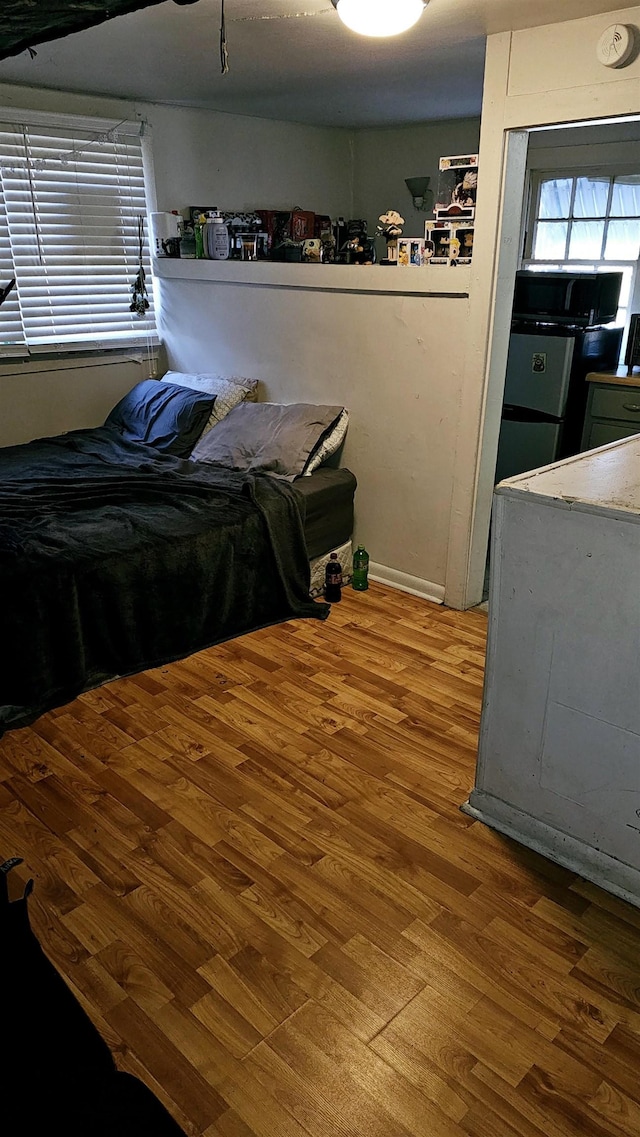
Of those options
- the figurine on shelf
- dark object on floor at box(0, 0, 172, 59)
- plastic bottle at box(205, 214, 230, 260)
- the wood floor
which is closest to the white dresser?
the wood floor

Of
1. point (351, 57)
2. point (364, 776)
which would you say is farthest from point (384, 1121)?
point (351, 57)

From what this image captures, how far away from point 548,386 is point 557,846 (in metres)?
2.89

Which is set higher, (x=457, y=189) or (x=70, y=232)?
(x=457, y=189)

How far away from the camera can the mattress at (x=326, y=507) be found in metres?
3.42

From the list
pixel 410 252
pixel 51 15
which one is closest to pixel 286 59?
pixel 410 252

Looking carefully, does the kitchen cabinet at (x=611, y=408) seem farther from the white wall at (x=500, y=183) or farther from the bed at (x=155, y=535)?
the bed at (x=155, y=535)

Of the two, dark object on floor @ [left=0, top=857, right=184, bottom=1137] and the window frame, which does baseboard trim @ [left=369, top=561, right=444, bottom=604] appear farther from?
dark object on floor @ [left=0, top=857, right=184, bottom=1137]

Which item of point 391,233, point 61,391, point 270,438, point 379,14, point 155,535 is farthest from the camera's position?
point 61,391

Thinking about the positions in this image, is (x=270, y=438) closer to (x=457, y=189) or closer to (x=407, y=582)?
(x=407, y=582)

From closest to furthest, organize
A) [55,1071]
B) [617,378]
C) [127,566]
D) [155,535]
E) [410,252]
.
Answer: [55,1071], [127,566], [155,535], [410,252], [617,378]

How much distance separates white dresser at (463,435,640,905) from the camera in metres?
1.71

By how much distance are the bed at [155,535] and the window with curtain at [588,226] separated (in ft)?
7.01

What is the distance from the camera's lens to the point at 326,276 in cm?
353

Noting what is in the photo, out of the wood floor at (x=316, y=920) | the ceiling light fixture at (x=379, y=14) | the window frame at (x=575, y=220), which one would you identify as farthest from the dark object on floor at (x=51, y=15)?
the window frame at (x=575, y=220)
